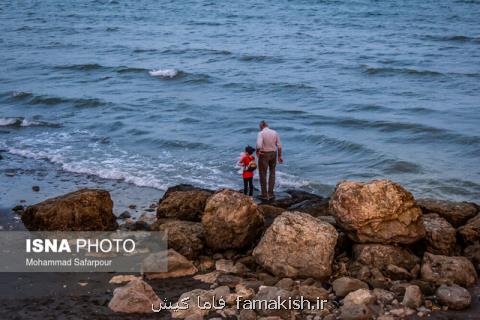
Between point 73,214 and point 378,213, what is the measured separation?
5.75 m

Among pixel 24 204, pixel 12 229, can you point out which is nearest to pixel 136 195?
pixel 24 204

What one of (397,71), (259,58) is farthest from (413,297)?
(259,58)

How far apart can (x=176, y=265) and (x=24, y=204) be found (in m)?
6.27

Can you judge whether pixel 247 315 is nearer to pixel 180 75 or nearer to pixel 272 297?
pixel 272 297

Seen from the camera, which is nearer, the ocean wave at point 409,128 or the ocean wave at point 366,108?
the ocean wave at point 409,128

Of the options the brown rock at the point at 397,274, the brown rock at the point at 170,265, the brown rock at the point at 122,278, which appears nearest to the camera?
the brown rock at the point at 397,274

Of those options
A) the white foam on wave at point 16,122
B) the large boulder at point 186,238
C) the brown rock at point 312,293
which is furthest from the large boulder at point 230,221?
the white foam on wave at point 16,122

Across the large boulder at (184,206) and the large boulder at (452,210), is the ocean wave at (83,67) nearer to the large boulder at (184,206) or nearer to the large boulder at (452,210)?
the large boulder at (184,206)

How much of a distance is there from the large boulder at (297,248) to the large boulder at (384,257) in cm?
52

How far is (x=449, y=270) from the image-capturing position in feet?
37.9

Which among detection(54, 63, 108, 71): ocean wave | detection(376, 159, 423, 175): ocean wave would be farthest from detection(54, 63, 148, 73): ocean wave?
detection(376, 159, 423, 175): ocean wave

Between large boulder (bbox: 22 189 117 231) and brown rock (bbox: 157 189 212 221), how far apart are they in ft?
3.79

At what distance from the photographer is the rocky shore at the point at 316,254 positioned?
35.0 feet

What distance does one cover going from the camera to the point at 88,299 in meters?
11.2
